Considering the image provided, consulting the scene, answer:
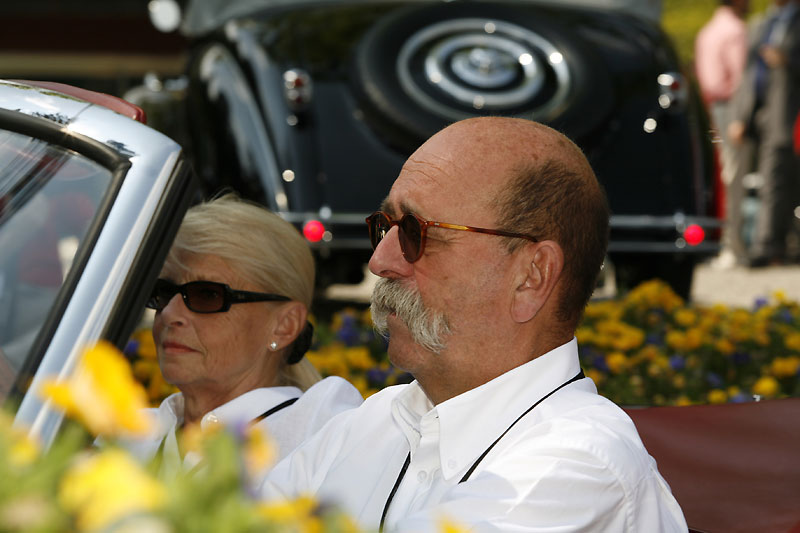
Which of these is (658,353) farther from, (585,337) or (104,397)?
(104,397)

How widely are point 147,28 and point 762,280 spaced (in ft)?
39.5

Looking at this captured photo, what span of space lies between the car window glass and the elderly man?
1.83 ft

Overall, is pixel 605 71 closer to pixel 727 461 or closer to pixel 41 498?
pixel 727 461

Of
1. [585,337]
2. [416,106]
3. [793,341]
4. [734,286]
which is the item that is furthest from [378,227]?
[734,286]

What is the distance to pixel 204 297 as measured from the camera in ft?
8.46

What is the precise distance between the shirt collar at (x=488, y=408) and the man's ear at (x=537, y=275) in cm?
8

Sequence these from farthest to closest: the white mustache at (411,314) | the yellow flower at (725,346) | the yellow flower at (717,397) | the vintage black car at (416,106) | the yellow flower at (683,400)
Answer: the vintage black car at (416,106)
the yellow flower at (725,346)
the yellow flower at (683,400)
the yellow flower at (717,397)
the white mustache at (411,314)

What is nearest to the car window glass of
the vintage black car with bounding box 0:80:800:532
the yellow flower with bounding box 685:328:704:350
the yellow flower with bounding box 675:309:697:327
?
the vintage black car with bounding box 0:80:800:532

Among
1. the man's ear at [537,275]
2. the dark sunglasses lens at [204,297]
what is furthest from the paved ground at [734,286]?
the man's ear at [537,275]

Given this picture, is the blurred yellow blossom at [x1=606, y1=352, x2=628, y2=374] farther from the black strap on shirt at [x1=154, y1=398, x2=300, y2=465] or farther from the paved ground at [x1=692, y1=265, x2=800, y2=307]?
the paved ground at [x1=692, y1=265, x2=800, y2=307]

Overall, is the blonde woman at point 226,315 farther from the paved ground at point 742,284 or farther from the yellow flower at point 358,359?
the paved ground at point 742,284

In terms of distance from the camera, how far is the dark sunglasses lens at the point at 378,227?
6.89 feet

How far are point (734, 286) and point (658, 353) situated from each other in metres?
4.41

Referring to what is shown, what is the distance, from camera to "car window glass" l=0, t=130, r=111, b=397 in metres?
1.57
